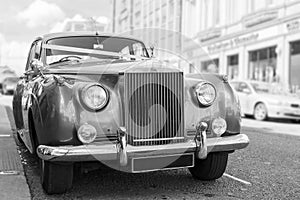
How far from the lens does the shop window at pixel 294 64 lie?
19.8 metres

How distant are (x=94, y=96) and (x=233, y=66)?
23463 millimetres

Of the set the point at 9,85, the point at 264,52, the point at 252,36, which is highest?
the point at 252,36

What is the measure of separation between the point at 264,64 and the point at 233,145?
19.6 m

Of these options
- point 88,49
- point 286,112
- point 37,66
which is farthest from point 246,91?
point 37,66

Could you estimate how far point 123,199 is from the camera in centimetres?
366

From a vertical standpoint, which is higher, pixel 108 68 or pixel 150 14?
pixel 150 14

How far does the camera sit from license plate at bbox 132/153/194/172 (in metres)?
3.43

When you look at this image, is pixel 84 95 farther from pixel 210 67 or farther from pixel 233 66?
pixel 233 66

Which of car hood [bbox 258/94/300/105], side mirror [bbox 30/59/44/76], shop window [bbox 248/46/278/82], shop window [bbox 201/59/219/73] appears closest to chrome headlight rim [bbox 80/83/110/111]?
side mirror [bbox 30/59/44/76]

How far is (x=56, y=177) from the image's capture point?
3.52 m

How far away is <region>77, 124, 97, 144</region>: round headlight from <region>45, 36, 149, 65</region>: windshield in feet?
4.96

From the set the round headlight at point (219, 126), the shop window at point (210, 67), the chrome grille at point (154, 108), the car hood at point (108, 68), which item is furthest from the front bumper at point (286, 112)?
the chrome grille at point (154, 108)

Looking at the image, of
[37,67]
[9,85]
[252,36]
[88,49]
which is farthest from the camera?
[9,85]

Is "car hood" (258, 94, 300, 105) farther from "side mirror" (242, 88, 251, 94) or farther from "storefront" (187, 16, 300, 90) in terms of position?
"storefront" (187, 16, 300, 90)
